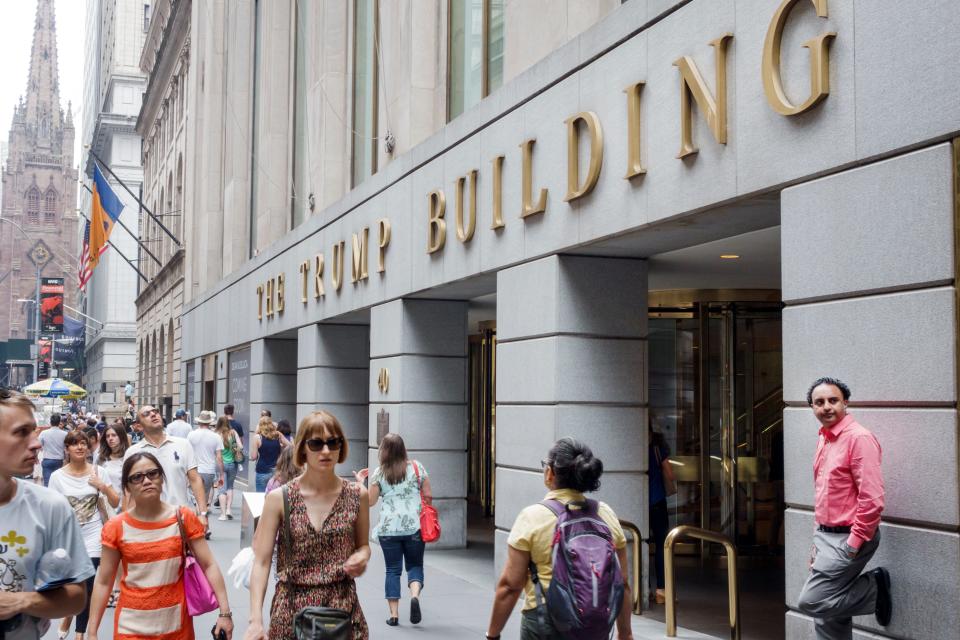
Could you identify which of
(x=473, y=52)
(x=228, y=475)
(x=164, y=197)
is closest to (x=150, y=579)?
Result: (x=473, y=52)

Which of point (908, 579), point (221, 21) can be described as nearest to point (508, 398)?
point (908, 579)

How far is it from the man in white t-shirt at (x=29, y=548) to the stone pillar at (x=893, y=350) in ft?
13.9

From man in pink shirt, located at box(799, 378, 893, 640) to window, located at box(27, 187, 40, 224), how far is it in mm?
162405

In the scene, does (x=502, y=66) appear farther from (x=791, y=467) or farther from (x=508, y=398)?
(x=791, y=467)

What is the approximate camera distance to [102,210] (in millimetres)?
32750

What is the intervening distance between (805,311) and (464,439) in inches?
340

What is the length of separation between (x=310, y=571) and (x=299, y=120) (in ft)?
64.8

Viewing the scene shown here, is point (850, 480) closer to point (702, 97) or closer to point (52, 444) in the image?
point (702, 97)

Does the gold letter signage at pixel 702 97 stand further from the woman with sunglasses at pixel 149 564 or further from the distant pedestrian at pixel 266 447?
the distant pedestrian at pixel 266 447

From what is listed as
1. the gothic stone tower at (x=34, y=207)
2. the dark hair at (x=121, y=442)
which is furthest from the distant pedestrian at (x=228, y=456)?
the gothic stone tower at (x=34, y=207)

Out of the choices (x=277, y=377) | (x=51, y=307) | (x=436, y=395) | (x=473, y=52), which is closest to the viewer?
(x=473, y=52)

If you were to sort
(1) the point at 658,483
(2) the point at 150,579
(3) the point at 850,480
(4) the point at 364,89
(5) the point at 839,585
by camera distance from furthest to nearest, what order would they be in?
1. (4) the point at 364,89
2. (1) the point at 658,483
3. (3) the point at 850,480
4. (5) the point at 839,585
5. (2) the point at 150,579

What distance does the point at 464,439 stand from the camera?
15.1 metres

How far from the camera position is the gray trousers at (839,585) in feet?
19.5
